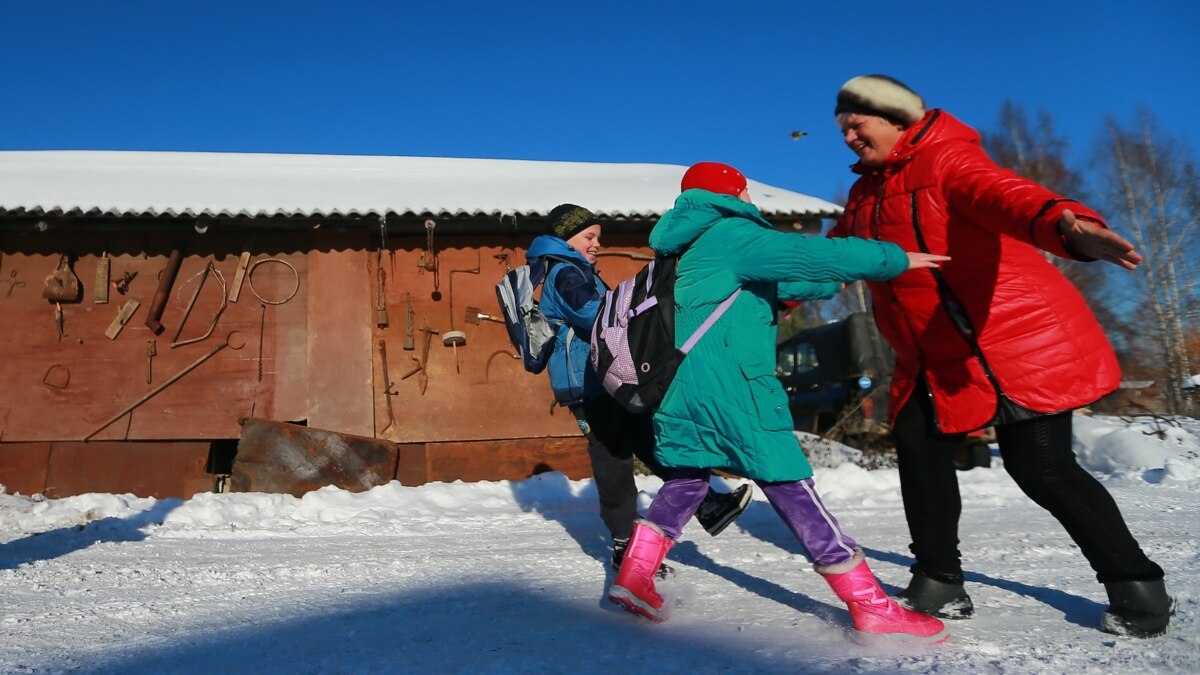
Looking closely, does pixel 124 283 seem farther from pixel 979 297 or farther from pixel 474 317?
pixel 979 297

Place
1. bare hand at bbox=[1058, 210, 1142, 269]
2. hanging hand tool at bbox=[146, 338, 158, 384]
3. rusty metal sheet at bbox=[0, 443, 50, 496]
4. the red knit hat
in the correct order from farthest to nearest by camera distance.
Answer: hanging hand tool at bbox=[146, 338, 158, 384]
rusty metal sheet at bbox=[0, 443, 50, 496]
the red knit hat
bare hand at bbox=[1058, 210, 1142, 269]

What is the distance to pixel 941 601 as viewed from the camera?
116 inches

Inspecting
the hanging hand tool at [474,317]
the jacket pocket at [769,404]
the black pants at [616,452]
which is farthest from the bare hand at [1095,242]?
the hanging hand tool at [474,317]

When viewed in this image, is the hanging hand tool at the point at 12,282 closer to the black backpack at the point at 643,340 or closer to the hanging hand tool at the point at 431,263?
the hanging hand tool at the point at 431,263

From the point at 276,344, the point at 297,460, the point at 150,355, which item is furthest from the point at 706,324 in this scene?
the point at 150,355

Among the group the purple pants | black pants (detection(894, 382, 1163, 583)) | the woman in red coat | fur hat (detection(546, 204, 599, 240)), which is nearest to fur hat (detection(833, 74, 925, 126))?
the woman in red coat

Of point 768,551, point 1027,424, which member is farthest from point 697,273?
point 768,551

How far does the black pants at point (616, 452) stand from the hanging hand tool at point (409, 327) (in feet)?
14.5

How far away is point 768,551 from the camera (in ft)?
14.3

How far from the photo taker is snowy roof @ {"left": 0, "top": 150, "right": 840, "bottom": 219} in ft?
25.4

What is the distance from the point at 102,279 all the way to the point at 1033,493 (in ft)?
25.1

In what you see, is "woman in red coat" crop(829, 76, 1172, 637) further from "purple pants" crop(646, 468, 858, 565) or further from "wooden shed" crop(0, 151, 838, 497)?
"wooden shed" crop(0, 151, 838, 497)

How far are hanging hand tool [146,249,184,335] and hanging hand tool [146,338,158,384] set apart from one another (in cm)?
9

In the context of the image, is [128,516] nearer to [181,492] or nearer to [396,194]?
[181,492]
